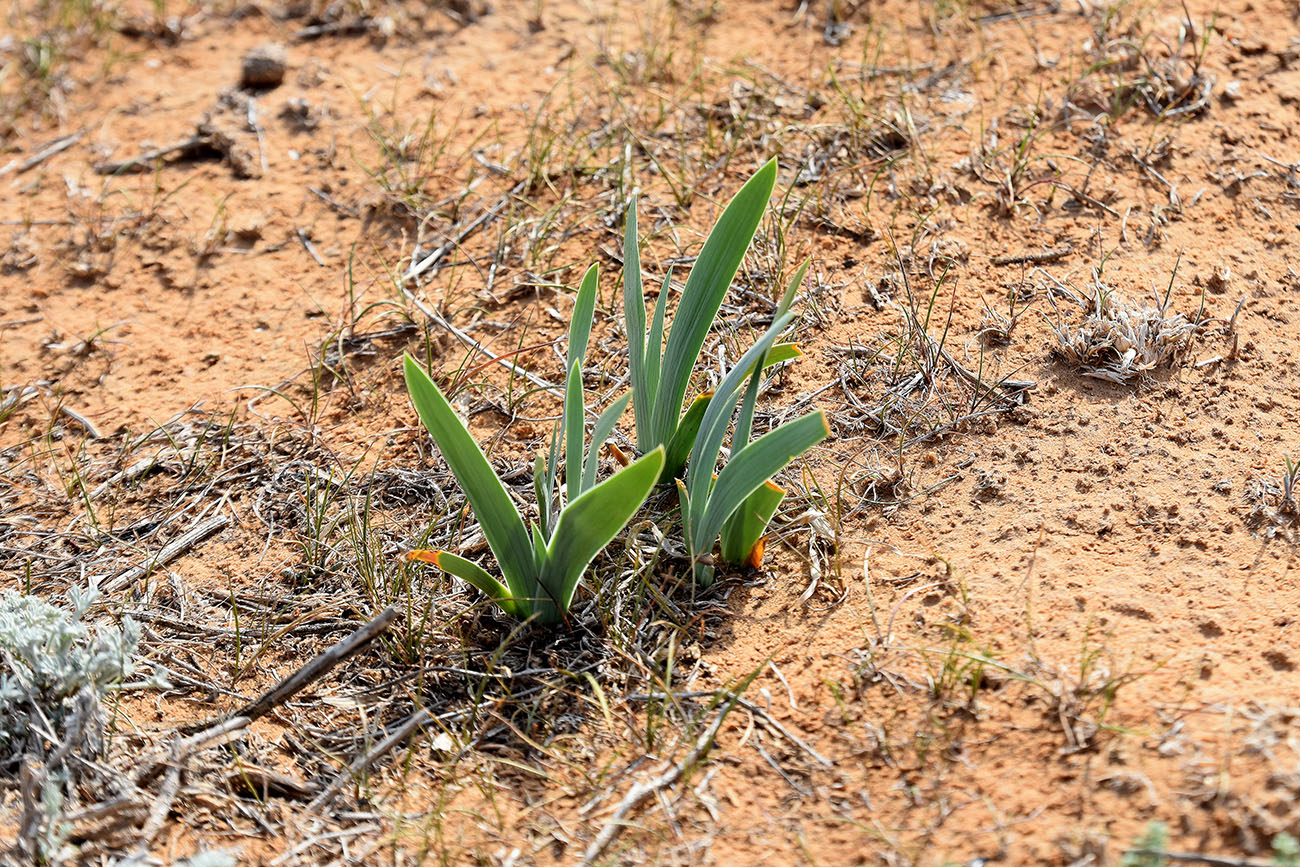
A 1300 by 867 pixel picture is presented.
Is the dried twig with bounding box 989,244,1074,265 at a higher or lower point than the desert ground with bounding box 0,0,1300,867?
higher

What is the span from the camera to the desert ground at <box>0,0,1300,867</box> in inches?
65.9

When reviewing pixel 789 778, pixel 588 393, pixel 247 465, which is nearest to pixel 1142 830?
pixel 789 778

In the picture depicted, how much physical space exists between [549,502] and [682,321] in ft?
1.33

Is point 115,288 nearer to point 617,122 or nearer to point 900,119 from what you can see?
point 617,122

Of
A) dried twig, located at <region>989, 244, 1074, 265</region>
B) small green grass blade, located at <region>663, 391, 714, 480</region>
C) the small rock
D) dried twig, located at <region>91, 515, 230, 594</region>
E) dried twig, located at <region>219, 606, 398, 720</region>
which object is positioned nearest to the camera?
dried twig, located at <region>219, 606, 398, 720</region>

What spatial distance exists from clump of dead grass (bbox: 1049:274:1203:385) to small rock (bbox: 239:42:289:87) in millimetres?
2708

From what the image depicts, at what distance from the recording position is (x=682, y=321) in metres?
1.92

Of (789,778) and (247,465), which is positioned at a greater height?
(789,778)

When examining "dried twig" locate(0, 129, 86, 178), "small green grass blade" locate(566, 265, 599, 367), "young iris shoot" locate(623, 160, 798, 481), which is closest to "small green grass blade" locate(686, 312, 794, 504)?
"young iris shoot" locate(623, 160, 798, 481)

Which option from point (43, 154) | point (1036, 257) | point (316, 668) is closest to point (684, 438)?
point (316, 668)

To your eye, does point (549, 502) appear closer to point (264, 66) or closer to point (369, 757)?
point (369, 757)

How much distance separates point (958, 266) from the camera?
260 centimetres

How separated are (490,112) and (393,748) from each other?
2220 millimetres

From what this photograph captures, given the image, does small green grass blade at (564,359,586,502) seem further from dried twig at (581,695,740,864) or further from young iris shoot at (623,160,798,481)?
dried twig at (581,695,740,864)
